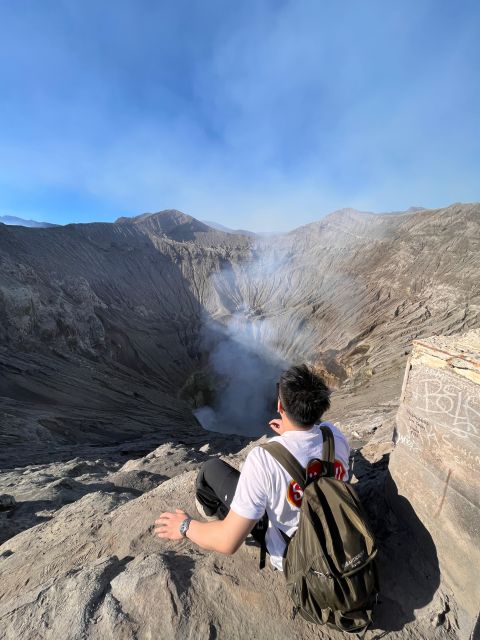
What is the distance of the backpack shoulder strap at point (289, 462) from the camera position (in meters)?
1.91

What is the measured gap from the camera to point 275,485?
6.31ft

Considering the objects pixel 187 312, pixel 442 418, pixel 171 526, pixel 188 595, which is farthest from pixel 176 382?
pixel 442 418

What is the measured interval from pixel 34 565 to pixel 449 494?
133 inches

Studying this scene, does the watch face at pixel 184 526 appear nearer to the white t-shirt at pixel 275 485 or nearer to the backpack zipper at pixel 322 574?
the white t-shirt at pixel 275 485

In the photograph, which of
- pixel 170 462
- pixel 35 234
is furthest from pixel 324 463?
pixel 35 234

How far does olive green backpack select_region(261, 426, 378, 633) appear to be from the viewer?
5.65 ft

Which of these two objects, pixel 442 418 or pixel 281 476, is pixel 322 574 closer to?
pixel 281 476

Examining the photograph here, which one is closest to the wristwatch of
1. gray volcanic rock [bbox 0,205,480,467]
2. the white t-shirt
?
the white t-shirt

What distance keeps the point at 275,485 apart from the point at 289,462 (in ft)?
0.48

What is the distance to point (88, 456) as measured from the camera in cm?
961

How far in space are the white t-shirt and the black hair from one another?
0.10m

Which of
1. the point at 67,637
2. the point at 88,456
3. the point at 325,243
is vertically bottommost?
the point at 88,456

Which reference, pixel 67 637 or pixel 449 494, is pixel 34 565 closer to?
pixel 67 637

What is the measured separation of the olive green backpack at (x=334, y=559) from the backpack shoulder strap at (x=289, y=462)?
0.19ft
